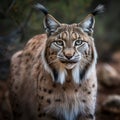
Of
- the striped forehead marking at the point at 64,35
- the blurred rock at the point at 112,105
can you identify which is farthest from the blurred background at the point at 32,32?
the striped forehead marking at the point at 64,35

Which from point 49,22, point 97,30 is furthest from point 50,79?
point 97,30

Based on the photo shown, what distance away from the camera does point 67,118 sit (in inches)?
301

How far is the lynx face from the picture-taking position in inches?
280

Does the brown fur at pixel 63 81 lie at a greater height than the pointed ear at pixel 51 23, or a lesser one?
lesser

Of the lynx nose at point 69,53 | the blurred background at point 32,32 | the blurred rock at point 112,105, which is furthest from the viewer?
the blurred rock at point 112,105

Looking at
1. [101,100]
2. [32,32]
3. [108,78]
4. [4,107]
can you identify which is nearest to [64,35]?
[32,32]

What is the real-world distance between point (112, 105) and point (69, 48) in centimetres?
355

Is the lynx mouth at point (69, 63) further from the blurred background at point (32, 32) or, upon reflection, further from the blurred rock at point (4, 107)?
the blurred rock at point (4, 107)

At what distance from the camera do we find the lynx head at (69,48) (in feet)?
23.4

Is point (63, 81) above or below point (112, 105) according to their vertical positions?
above

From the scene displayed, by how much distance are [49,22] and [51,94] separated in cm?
97

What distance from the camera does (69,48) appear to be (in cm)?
702

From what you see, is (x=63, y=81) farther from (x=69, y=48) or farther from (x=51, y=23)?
(x=51, y=23)

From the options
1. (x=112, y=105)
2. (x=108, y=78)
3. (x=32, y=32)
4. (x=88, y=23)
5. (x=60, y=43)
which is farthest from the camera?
(x=108, y=78)
